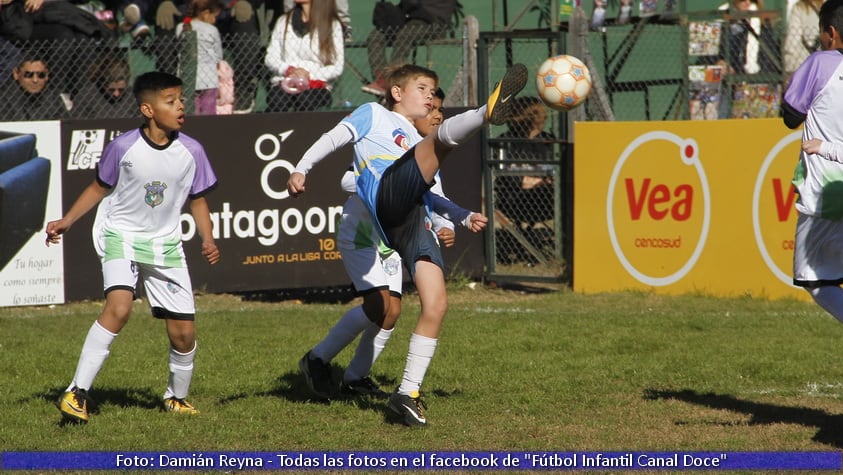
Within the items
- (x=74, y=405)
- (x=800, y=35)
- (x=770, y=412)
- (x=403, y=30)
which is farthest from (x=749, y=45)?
(x=74, y=405)

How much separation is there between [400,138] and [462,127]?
109cm

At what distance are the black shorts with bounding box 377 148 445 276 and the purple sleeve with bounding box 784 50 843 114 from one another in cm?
200

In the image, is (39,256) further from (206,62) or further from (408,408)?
(408,408)

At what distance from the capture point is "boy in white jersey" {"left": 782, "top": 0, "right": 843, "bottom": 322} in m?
6.32

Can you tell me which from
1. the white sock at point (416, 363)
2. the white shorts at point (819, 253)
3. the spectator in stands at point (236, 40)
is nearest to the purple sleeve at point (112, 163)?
the white sock at point (416, 363)

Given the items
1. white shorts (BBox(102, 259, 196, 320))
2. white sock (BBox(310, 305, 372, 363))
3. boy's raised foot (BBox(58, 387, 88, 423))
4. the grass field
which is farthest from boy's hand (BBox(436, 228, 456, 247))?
boy's raised foot (BBox(58, 387, 88, 423))

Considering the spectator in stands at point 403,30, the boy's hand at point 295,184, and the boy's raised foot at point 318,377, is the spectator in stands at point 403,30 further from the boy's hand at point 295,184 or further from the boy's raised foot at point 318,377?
the boy's hand at point 295,184

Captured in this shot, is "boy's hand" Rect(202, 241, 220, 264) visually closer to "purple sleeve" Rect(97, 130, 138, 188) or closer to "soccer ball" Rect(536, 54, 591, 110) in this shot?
"purple sleeve" Rect(97, 130, 138, 188)

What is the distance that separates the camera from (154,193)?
22.9 feet

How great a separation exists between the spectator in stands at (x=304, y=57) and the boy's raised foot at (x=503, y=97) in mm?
6455

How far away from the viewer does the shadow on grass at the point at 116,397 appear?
746 cm

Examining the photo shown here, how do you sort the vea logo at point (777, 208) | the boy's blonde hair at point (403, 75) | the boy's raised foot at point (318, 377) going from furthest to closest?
the vea logo at point (777, 208)
the boy's raised foot at point (318, 377)
the boy's blonde hair at point (403, 75)

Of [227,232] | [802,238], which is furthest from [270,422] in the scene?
[227,232]

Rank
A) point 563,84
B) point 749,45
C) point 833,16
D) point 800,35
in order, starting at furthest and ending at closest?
point 749,45, point 800,35, point 563,84, point 833,16
